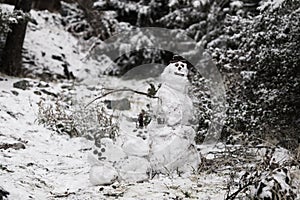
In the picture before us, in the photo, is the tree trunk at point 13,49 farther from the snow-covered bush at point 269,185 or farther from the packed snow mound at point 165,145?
the snow-covered bush at point 269,185

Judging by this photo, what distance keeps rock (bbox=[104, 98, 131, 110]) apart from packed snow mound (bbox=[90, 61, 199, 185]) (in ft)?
10.4

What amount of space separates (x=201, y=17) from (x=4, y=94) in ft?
15.0

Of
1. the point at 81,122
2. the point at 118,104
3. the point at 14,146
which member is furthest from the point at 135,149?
the point at 118,104

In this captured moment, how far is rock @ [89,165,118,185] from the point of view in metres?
4.30

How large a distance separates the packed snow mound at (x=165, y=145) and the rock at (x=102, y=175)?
0.06 metres

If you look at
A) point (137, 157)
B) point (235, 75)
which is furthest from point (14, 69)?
point (137, 157)

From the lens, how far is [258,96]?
20.9ft

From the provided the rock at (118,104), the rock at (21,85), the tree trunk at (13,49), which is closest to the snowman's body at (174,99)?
the rock at (118,104)

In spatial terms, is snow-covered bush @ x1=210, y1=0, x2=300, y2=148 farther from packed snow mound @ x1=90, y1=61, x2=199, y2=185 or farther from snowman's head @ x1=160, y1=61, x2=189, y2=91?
snowman's head @ x1=160, y1=61, x2=189, y2=91

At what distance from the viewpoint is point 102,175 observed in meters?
4.30

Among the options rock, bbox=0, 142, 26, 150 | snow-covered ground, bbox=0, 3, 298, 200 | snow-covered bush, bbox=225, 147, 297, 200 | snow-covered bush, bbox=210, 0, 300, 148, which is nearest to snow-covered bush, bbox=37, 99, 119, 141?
snow-covered ground, bbox=0, 3, 298, 200

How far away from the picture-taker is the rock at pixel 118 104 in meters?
7.90

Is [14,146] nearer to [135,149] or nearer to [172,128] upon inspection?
[135,149]

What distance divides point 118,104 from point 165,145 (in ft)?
11.5
